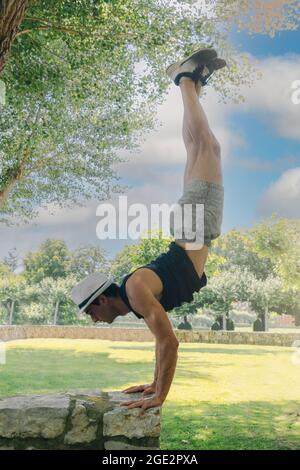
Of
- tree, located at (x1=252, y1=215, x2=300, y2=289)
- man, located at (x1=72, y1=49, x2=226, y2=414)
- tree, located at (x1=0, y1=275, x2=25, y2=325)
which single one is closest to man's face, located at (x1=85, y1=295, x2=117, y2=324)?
man, located at (x1=72, y1=49, x2=226, y2=414)

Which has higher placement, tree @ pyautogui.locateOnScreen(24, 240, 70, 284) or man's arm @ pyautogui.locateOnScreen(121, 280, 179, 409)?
tree @ pyautogui.locateOnScreen(24, 240, 70, 284)

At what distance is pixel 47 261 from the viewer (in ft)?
93.6

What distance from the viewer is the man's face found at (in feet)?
8.16

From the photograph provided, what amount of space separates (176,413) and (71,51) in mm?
4870

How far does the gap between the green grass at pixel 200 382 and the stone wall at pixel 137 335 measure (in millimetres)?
554

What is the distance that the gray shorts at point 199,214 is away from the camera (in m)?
2.56

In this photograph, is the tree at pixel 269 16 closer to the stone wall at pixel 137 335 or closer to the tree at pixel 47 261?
the stone wall at pixel 137 335

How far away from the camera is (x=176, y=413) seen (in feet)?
23.5

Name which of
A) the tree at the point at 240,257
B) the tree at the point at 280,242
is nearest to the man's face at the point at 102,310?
the tree at the point at 280,242

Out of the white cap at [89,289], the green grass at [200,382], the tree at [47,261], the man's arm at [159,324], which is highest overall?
the tree at [47,261]

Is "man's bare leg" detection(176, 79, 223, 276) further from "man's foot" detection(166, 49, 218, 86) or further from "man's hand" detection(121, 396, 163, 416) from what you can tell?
"man's hand" detection(121, 396, 163, 416)

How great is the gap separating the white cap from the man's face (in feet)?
0.10

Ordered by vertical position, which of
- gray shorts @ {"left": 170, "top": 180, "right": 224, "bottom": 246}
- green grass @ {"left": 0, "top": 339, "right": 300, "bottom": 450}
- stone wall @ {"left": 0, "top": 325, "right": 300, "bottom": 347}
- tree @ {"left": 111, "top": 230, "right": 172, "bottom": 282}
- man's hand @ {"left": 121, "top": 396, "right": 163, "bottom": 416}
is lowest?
green grass @ {"left": 0, "top": 339, "right": 300, "bottom": 450}

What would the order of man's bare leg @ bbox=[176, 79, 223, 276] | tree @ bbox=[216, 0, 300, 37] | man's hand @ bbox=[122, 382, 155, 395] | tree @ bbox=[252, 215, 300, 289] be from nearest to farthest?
man's bare leg @ bbox=[176, 79, 223, 276], man's hand @ bbox=[122, 382, 155, 395], tree @ bbox=[216, 0, 300, 37], tree @ bbox=[252, 215, 300, 289]
